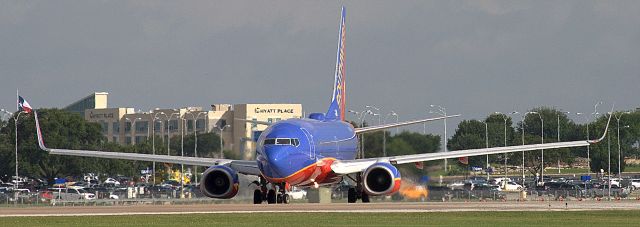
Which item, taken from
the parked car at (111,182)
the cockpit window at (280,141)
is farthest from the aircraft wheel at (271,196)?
the parked car at (111,182)

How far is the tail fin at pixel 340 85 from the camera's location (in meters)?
86.2

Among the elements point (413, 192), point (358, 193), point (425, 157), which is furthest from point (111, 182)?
point (358, 193)

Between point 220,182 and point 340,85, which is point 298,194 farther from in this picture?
point 220,182

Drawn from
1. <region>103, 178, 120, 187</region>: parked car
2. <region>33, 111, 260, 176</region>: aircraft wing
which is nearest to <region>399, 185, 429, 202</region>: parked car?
<region>33, 111, 260, 176</region>: aircraft wing

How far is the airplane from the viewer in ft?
231

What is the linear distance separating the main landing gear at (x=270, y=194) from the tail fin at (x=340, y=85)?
38.8ft

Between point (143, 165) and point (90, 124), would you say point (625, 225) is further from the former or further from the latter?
point (143, 165)

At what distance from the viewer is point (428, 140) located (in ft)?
301

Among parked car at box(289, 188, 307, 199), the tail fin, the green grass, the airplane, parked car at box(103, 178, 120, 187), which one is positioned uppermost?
the tail fin

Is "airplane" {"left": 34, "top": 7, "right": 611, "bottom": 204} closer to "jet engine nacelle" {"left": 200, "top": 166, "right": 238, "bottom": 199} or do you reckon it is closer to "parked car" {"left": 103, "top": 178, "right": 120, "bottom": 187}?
"jet engine nacelle" {"left": 200, "top": 166, "right": 238, "bottom": 199}

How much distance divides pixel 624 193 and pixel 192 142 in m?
59.0

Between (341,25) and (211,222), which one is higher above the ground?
(341,25)

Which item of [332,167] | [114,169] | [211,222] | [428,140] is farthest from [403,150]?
[114,169]

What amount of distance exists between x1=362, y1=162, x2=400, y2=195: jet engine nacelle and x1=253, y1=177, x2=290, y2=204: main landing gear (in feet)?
13.8
